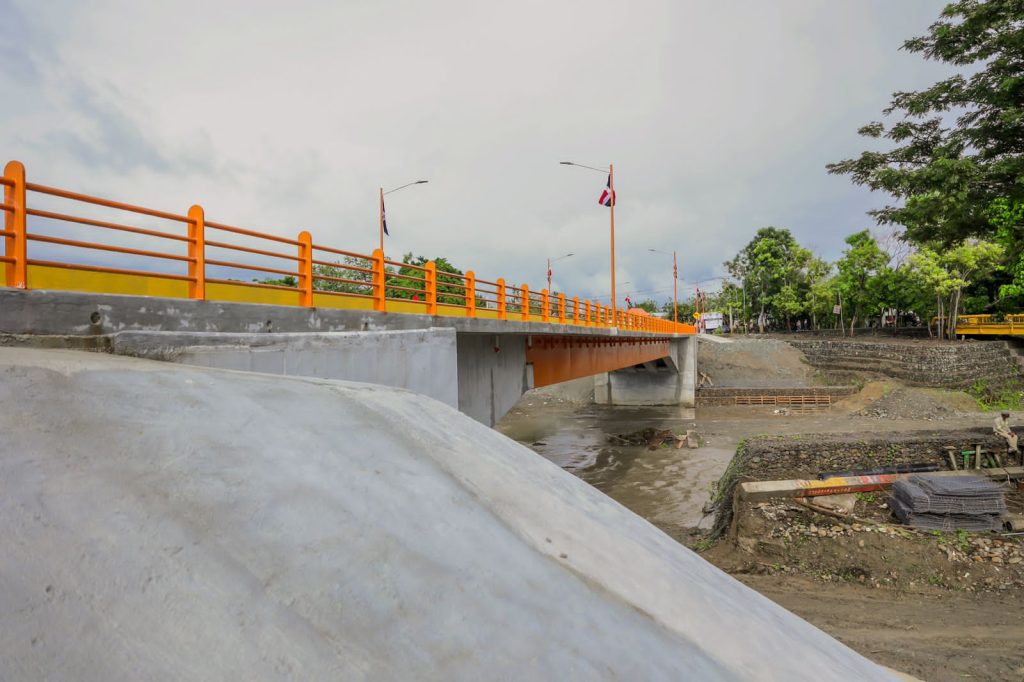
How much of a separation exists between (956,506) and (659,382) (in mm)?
33581

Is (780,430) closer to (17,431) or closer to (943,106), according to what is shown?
(943,106)

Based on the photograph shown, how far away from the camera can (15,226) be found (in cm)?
482

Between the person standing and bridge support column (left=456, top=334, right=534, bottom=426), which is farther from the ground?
bridge support column (left=456, top=334, right=534, bottom=426)

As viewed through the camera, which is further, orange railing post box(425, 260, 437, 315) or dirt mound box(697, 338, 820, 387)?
dirt mound box(697, 338, 820, 387)

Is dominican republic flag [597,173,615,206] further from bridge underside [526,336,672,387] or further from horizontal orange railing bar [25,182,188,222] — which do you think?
horizontal orange railing bar [25,182,188,222]

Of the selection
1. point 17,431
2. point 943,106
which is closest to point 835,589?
point 17,431

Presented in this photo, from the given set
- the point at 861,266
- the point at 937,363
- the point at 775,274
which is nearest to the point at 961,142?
the point at 937,363

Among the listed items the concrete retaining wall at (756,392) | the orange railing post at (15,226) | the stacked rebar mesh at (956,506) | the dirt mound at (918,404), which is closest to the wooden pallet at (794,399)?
the concrete retaining wall at (756,392)

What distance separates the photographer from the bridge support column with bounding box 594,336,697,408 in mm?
43844

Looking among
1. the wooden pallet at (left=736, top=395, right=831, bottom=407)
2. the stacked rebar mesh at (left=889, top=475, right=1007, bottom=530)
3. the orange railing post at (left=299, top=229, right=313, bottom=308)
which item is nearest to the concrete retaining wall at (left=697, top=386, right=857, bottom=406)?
the wooden pallet at (left=736, top=395, right=831, bottom=407)

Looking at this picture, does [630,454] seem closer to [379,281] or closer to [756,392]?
[756,392]

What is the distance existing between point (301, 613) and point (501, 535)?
1.44 metres

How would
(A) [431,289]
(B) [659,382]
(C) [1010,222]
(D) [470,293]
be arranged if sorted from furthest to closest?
(B) [659,382] < (C) [1010,222] < (D) [470,293] < (A) [431,289]

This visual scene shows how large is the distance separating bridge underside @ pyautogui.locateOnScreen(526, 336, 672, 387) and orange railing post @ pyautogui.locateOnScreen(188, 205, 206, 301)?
10.5 m
